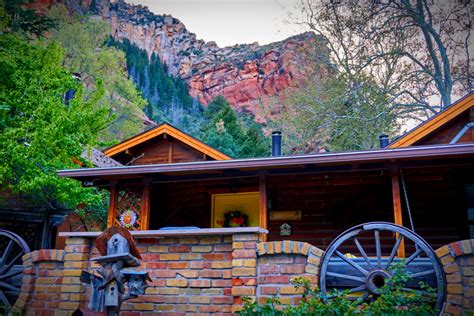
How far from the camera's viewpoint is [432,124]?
10.3 m

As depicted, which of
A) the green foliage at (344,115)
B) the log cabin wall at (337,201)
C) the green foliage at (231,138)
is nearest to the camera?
the log cabin wall at (337,201)

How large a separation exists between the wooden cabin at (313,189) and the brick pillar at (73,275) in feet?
8.74

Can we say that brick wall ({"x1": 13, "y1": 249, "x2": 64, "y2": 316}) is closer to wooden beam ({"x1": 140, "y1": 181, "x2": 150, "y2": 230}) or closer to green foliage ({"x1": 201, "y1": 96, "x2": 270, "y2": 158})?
wooden beam ({"x1": 140, "y1": 181, "x2": 150, "y2": 230})

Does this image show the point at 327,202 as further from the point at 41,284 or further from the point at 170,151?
the point at 41,284

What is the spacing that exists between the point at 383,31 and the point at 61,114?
12239 millimetres

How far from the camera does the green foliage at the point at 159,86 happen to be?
54688mm

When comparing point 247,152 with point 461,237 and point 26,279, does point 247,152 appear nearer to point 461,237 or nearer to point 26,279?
point 461,237

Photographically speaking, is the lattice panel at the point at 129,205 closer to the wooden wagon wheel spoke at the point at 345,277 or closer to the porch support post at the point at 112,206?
the porch support post at the point at 112,206

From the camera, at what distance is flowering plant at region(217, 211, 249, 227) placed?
37.4 feet

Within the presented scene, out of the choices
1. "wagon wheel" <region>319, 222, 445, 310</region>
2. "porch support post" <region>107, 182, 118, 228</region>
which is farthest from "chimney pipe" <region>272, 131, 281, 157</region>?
"wagon wheel" <region>319, 222, 445, 310</region>

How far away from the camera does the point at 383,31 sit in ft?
59.3

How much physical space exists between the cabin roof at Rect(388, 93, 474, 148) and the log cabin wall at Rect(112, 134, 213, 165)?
511cm

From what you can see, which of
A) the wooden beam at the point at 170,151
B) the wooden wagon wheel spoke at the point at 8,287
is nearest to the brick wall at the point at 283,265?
the wooden wagon wheel spoke at the point at 8,287

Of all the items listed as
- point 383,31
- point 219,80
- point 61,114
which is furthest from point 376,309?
point 219,80
